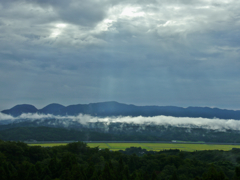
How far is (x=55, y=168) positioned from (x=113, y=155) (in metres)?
32.2

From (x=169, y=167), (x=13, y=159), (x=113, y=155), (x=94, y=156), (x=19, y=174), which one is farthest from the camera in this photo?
(x=113, y=155)

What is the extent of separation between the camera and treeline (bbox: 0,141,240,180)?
1449 inches

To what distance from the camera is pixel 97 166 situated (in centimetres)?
5422

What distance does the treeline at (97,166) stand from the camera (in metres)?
36.8

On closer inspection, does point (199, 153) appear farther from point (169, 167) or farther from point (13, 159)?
point (13, 159)

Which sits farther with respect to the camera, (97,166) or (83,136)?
(83,136)

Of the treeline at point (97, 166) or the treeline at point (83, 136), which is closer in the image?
the treeline at point (97, 166)

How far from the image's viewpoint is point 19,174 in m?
36.9

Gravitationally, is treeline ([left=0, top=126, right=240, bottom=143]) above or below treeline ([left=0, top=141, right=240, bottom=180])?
below

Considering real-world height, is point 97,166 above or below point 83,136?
above

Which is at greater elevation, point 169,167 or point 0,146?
point 0,146

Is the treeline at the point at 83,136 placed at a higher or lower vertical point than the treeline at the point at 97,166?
lower

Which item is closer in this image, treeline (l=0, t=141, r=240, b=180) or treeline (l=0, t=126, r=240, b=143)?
treeline (l=0, t=141, r=240, b=180)

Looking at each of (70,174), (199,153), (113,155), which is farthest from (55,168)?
(199,153)
